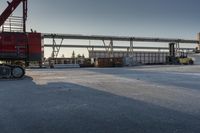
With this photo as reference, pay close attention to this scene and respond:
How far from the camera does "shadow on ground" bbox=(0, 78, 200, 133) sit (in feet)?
15.6

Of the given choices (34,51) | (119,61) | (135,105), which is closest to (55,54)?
(119,61)

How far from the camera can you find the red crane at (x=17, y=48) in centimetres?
1667

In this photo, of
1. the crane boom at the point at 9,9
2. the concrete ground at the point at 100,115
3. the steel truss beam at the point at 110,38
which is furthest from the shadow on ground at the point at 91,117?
the steel truss beam at the point at 110,38

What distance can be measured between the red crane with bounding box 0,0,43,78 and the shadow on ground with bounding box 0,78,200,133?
952 cm

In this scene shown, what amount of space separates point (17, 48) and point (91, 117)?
1276cm

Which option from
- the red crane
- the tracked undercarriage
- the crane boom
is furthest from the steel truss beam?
the tracked undercarriage

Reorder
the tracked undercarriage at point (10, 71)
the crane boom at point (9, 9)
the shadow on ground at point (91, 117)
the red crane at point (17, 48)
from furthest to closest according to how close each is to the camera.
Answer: the crane boom at point (9, 9) < the red crane at point (17, 48) < the tracked undercarriage at point (10, 71) < the shadow on ground at point (91, 117)

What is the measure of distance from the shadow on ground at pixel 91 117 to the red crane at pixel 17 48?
9.52 m

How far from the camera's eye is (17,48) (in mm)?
16922

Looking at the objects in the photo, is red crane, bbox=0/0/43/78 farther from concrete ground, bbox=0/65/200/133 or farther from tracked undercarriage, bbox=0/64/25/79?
concrete ground, bbox=0/65/200/133

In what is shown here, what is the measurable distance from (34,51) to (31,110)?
11.5 meters

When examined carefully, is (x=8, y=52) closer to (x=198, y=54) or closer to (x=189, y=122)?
(x=189, y=122)

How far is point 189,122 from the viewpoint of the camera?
5.19 m

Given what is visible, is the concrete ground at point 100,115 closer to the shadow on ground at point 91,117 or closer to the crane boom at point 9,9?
the shadow on ground at point 91,117
